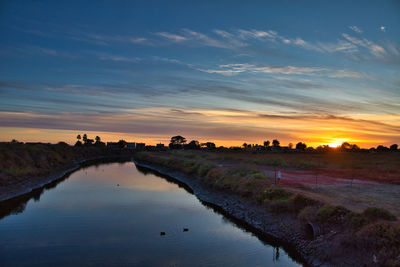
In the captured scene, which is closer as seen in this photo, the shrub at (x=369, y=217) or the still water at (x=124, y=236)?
the shrub at (x=369, y=217)

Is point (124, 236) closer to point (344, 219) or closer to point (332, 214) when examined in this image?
point (332, 214)

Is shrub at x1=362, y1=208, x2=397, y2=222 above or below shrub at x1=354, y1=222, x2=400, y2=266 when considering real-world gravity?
above

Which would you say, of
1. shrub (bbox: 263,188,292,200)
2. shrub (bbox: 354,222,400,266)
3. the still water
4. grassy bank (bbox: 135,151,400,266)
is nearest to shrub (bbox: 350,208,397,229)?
grassy bank (bbox: 135,151,400,266)

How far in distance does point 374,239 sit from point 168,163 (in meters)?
64.4

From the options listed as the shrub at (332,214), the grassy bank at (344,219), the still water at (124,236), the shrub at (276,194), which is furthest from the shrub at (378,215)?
the shrub at (276,194)

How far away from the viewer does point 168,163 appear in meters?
76.6

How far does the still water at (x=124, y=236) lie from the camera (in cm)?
1725

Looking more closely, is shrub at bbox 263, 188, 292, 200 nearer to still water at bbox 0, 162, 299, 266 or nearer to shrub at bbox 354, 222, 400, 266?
still water at bbox 0, 162, 299, 266

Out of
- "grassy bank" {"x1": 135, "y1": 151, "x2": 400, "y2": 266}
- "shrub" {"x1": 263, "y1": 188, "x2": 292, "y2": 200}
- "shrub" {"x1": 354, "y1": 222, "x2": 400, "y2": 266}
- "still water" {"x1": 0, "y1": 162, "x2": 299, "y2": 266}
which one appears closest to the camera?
"shrub" {"x1": 354, "y1": 222, "x2": 400, "y2": 266}

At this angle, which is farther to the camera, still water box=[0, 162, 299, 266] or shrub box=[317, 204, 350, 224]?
shrub box=[317, 204, 350, 224]

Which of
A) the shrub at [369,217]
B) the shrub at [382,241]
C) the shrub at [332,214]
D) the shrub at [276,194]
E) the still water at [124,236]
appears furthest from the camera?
the shrub at [276,194]

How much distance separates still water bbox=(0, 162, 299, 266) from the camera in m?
17.2

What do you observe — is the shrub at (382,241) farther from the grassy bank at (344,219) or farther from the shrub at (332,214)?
the shrub at (332,214)

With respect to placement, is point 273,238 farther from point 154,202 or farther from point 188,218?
point 154,202
